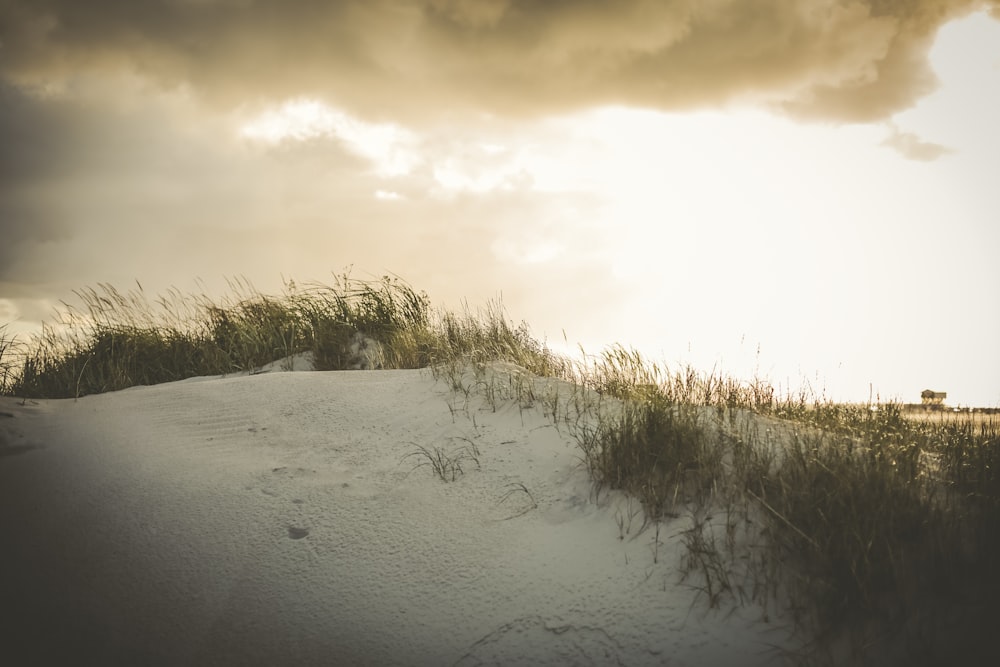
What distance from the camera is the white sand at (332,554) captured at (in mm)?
2877

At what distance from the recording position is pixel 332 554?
11.4 ft

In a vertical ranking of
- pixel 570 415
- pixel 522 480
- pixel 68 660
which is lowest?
pixel 68 660

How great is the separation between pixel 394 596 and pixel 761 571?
5.83ft

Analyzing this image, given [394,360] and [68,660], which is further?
[394,360]

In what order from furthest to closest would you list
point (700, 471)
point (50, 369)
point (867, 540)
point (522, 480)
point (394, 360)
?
point (50, 369), point (394, 360), point (522, 480), point (700, 471), point (867, 540)

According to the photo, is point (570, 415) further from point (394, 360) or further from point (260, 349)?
point (260, 349)

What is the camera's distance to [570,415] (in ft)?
15.6

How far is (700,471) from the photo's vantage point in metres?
3.58

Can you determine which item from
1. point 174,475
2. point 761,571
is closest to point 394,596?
point 761,571

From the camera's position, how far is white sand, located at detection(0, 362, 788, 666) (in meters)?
2.88

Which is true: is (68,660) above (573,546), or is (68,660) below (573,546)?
below

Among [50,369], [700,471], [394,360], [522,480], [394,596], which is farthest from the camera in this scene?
[50,369]

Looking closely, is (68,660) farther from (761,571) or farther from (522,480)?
(761,571)

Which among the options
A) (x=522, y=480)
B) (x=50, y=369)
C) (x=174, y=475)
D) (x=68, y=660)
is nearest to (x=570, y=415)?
(x=522, y=480)
